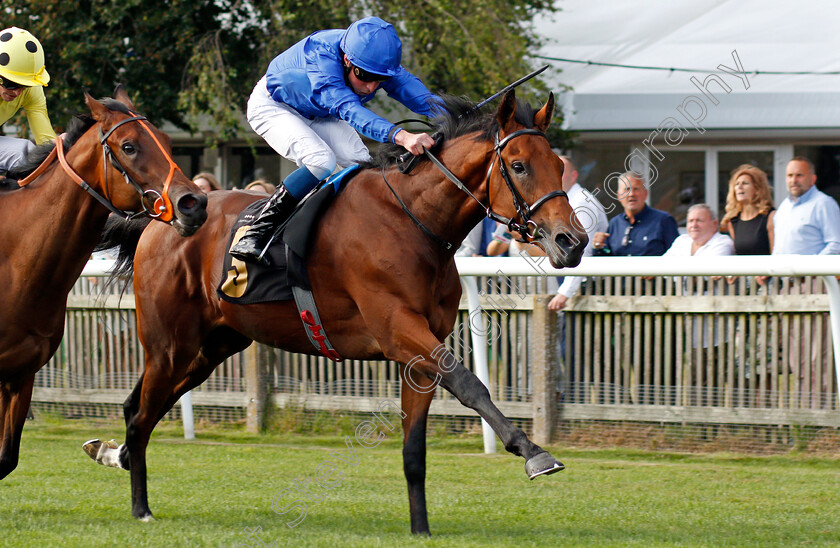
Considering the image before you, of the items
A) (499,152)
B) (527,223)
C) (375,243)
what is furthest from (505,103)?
(375,243)

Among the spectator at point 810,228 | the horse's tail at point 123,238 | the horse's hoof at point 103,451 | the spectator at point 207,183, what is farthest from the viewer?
the spectator at point 207,183

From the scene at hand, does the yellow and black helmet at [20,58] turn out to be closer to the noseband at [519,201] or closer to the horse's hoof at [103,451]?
the horse's hoof at [103,451]

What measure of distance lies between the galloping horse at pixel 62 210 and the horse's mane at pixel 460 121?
3.09ft

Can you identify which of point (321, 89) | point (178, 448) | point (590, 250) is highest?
point (321, 89)

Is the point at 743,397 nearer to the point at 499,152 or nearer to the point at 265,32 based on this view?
the point at 499,152

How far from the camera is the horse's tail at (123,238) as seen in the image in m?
5.61

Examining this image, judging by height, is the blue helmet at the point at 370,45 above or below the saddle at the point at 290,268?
above

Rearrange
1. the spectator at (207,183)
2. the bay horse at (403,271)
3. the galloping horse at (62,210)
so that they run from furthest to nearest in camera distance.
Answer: the spectator at (207,183), the galloping horse at (62,210), the bay horse at (403,271)

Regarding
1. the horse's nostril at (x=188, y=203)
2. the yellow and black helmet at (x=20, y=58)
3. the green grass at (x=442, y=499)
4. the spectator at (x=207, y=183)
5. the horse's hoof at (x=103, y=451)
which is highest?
the yellow and black helmet at (x=20, y=58)

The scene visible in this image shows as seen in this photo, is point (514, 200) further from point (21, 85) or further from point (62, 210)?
point (21, 85)

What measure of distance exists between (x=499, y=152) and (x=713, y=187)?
31.0ft

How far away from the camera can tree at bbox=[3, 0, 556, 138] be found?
11445 mm

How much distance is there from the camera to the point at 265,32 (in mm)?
12586

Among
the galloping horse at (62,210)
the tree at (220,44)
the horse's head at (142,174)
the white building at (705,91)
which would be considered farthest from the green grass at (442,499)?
the white building at (705,91)
